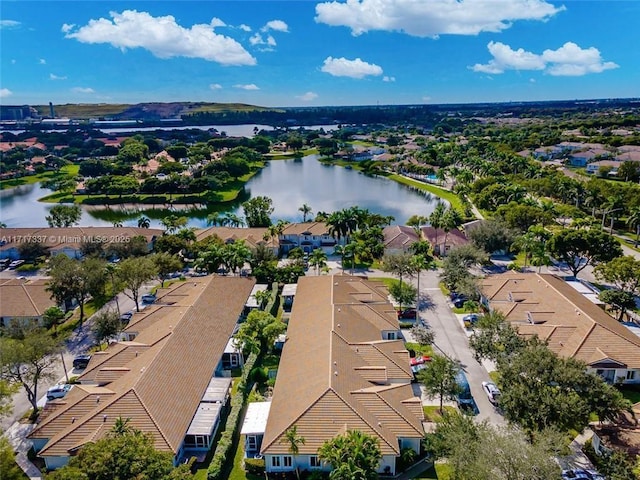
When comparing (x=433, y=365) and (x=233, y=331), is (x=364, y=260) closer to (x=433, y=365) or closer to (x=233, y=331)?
(x=233, y=331)

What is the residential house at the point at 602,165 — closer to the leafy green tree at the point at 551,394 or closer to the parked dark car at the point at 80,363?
the leafy green tree at the point at 551,394

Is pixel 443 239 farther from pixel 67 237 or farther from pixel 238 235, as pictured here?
pixel 67 237

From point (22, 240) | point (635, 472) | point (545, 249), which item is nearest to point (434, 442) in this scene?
point (635, 472)

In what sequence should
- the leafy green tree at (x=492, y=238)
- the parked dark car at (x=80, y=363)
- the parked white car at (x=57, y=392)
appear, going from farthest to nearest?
1. the leafy green tree at (x=492, y=238)
2. the parked dark car at (x=80, y=363)
3. the parked white car at (x=57, y=392)

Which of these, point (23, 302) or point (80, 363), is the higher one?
point (23, 302)

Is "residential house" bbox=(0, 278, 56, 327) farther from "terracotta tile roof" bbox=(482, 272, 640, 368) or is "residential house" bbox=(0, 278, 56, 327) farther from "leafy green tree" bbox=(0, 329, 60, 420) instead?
"terracotta tile roof" bbox=(482, 272, 640, 368)

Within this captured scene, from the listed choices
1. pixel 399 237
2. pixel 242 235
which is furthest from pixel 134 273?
pixel 399 237

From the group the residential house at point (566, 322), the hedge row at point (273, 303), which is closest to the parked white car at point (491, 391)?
the residential house at point (566, 322)
